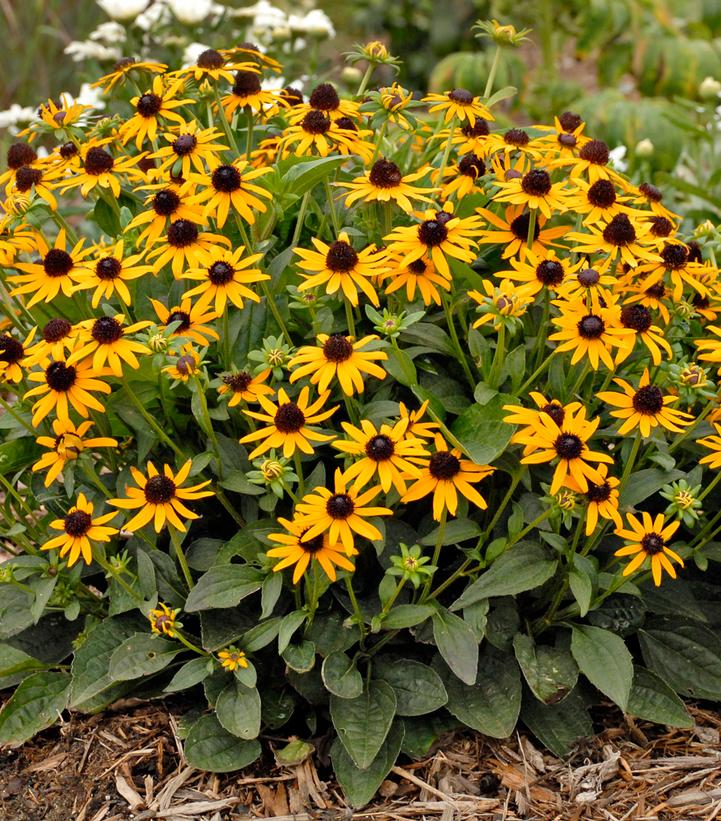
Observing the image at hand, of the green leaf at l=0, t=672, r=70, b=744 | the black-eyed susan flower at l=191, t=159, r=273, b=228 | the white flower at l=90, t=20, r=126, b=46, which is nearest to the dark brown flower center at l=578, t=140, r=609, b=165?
the black-eyed susan flower at l=191, t=159, r=273, b=228

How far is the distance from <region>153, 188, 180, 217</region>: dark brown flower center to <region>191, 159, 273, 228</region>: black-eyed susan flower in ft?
0.16

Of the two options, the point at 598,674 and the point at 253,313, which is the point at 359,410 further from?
the point at 598,674

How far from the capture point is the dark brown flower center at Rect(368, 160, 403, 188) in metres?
2.07

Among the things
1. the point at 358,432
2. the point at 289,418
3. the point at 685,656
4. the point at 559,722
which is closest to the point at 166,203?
the point at 289,418

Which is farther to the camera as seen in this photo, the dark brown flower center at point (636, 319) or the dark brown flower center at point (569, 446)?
the dark brown flower center at point (636, 319)

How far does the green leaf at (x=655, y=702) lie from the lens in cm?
216

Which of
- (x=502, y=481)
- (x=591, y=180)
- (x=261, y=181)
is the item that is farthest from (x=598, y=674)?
(x=261, y=181)

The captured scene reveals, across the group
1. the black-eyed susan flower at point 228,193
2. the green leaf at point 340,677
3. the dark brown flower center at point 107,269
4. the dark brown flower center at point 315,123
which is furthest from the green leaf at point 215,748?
the dark brown flower center at point 315,123

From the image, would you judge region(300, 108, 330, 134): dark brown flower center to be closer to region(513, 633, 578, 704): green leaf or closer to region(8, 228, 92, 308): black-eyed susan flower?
region(8, 228, 92, 308): black-eyed susan flower

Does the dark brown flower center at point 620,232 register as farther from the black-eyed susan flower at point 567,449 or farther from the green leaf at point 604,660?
the green leaf at point 604,660

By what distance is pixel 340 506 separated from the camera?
1.83 m

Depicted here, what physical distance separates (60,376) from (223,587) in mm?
538

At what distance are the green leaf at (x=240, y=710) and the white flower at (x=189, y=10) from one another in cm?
302

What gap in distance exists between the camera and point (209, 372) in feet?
7.69
